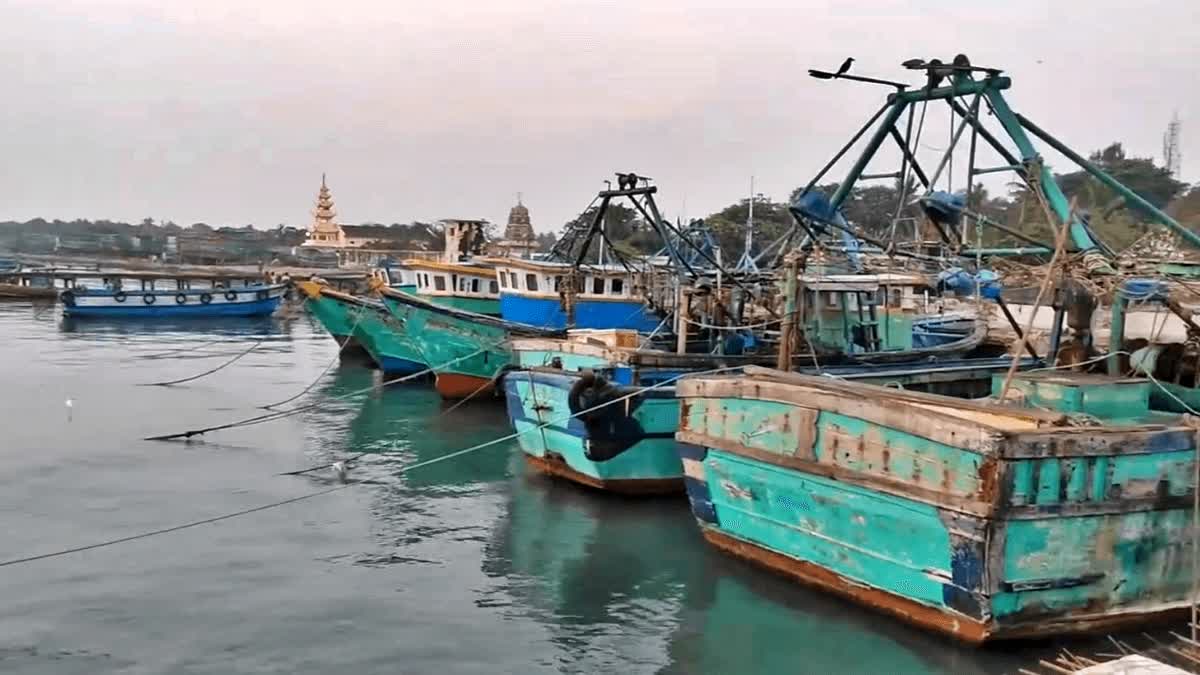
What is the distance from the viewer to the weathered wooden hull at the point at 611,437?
1224cm

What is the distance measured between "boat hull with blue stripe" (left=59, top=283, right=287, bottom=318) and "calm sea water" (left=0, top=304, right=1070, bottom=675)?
1153 inches

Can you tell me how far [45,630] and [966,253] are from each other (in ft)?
32.3

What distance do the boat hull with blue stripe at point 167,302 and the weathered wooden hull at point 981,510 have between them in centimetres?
4208

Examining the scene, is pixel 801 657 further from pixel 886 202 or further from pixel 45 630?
pixel 886 202

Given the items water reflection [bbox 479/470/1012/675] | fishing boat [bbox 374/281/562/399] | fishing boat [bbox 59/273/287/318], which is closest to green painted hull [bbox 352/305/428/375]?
fishing boat [bbox 374/281/562/399]

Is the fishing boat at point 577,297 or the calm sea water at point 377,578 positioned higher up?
the fishing boat at point 577,297

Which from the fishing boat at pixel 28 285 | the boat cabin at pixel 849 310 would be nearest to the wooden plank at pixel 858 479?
the boat cabin at pixel 849 310

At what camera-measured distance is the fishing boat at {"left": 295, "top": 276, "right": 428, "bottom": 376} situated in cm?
2603

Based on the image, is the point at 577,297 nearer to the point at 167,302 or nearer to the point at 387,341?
the point at 387,341

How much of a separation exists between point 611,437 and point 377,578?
3.45 meters

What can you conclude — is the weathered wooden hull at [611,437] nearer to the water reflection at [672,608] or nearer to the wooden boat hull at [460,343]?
the water reflection at [672,608]

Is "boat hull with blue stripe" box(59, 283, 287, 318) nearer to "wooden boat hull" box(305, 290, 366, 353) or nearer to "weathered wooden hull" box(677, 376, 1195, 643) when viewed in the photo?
"wooden boat hull" box(305, 290, 366, 353)

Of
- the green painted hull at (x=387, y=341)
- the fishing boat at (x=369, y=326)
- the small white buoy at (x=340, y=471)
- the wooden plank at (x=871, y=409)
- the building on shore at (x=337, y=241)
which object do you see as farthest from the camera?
the building on shore at (x=337, y=241)

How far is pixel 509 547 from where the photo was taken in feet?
36.8
